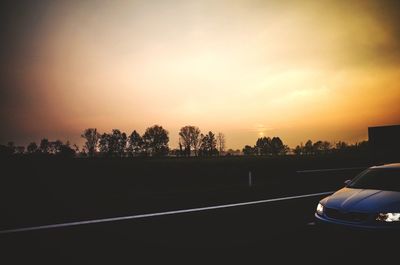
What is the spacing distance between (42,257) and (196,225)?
3568 millimetres

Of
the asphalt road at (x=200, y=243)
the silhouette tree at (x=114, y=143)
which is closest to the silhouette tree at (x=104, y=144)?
the silhouette tree at (x=114, y=143)

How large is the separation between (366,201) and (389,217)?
20.9 inches

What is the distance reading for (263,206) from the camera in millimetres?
10203

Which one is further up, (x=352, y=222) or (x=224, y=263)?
(x=352, y=222)

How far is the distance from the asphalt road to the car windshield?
1.56 metres

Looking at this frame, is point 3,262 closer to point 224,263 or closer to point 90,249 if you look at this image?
point 90,249

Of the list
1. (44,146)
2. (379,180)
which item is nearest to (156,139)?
(44,146)

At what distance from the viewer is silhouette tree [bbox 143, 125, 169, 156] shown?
17138 cm

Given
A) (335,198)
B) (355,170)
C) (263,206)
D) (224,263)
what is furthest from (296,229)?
(355,170)

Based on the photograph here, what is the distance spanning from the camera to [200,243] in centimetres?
596

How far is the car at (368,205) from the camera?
5.14 metres

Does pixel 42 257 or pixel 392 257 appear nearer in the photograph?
pixel 392 257

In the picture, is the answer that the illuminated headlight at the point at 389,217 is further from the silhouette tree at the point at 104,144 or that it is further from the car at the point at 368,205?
the silhouette tree at the point at 104,144

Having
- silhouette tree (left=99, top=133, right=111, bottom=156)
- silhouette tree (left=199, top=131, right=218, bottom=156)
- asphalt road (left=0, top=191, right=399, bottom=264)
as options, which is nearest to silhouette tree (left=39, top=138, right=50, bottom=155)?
silhouette tree (left=99, top=133, right=111, bottom=156)
